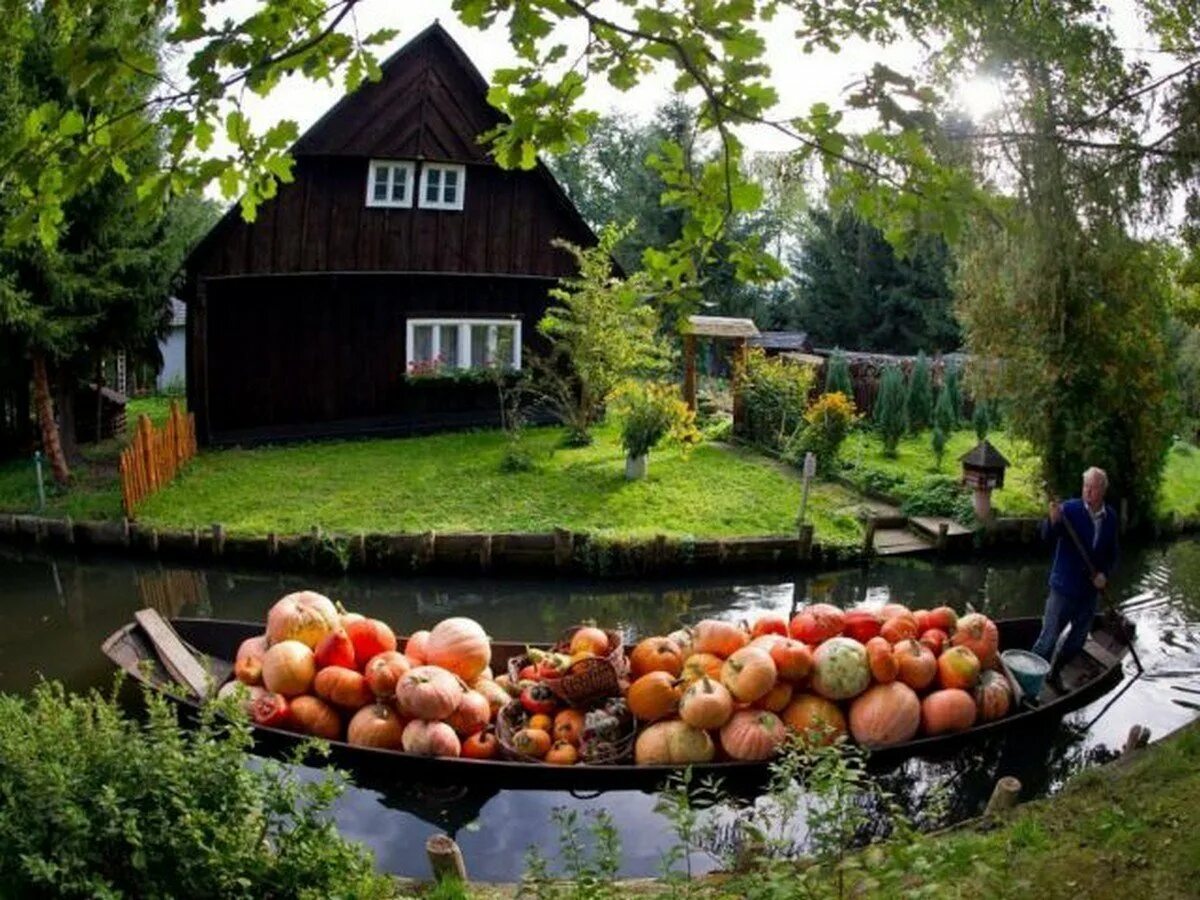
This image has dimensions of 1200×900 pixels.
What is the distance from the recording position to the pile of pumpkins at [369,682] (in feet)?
28.0

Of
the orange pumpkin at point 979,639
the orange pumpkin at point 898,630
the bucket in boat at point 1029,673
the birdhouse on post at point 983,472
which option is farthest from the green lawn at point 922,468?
the orange pumpkin at point 898,630

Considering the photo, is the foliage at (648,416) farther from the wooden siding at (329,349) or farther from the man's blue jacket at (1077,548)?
the man's blue jacket at (1077,548)

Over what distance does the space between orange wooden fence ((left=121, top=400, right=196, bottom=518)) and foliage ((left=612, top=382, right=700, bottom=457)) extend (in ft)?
24.5

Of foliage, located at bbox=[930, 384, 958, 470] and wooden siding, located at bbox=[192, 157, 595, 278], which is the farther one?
foliage, located at bbox=[930, 384, 958, 470]

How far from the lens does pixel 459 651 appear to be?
9.22 m

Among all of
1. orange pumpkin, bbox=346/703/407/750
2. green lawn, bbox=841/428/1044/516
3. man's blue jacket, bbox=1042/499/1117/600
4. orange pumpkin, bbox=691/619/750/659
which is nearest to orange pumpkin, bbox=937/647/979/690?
man's blue jacket, bbox=1042/499/1117/600

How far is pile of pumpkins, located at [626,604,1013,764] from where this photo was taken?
8438mm

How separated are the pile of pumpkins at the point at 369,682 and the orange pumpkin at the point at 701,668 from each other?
5.24 feet

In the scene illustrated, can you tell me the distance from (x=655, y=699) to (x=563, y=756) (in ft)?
2.94

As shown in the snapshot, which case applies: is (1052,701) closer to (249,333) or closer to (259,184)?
(259,184)

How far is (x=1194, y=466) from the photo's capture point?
23062mm

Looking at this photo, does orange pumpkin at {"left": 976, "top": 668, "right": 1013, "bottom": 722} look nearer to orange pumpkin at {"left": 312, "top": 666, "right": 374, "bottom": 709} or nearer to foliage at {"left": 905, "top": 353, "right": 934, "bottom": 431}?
orange pumpkin at {"left": 312, "top": 666, "right": 374, "bottom": 709}

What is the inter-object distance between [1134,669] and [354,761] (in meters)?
8.56

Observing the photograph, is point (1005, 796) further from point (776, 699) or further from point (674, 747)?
point (674, 747)
